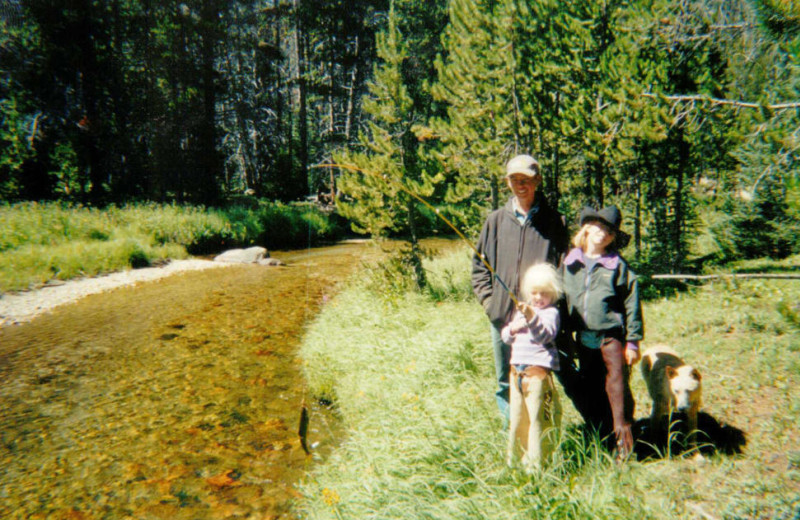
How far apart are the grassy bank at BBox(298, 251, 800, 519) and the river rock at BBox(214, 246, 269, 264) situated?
29.7 ft

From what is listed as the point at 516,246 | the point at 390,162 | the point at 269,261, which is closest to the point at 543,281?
the point at 516,246

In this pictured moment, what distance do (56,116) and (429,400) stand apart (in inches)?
914

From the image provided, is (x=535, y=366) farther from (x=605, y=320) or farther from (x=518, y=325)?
(x=605, y=320)

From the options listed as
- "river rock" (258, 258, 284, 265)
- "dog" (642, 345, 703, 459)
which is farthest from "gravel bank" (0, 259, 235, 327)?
"dog" (642, 345, 703, 459)

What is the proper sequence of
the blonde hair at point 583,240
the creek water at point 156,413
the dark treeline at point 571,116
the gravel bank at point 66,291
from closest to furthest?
the blonde hair at point 583,240 → the creek water at point 156,413 → the dark treeline at point 571,116 → the gravel bank at point 66,291

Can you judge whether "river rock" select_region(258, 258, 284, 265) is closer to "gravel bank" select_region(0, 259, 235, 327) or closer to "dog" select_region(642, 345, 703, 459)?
"gravel bank" select_region(0, 259, 235, 327)

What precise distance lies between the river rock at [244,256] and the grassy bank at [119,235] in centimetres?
148

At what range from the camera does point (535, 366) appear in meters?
2.74

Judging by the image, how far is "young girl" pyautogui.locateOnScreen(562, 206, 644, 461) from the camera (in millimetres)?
2900

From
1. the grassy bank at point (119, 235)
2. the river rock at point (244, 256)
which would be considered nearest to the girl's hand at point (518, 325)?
the grassy bank at point (119, 235)

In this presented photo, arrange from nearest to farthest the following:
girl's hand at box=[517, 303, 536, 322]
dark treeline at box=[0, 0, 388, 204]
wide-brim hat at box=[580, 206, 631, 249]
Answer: girl's hand at box=[517, 303, 536, 322] < wide-brim hat at box=[580, 206, 631, 249] < dark treeline at box=[0, 0, 388, 204]

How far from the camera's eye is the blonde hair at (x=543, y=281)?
2.77m

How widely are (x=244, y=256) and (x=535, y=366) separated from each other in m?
14.3

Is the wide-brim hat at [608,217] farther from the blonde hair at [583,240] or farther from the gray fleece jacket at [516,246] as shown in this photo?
the gray fleece jacket at [516,246]
